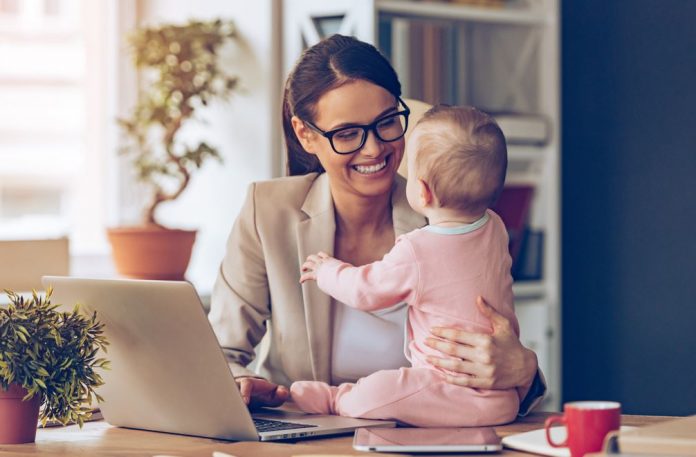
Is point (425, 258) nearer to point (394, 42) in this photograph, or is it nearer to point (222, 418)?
point (222, 418)

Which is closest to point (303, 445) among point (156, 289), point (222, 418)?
point (222, 418)

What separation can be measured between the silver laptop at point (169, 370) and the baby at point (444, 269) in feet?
0.20

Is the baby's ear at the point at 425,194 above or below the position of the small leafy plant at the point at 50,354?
above

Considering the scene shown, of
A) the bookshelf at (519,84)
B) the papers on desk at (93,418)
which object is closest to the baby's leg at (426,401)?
the papers on desk at (93,418)

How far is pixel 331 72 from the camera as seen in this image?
2.05 meters

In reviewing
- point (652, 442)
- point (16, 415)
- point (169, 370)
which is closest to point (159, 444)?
point (169, 370)

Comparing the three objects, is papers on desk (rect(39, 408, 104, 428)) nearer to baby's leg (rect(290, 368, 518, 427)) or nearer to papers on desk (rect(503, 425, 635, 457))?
baby's leg (rect(290, 368, 518, 427))

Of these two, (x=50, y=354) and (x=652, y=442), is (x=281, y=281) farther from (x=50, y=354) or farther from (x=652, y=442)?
(x=652, y=442)

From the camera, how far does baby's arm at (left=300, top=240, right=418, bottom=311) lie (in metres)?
1.68

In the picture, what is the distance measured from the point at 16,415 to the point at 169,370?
23 cm

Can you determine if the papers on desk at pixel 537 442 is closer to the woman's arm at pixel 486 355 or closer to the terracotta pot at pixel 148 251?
the woman's arm at pixel 486 355

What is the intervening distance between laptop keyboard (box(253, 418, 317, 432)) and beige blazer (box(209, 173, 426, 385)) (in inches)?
17.3

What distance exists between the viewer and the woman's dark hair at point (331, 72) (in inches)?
80.4

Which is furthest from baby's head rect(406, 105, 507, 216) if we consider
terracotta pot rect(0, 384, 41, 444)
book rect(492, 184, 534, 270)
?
book rect(492, 184, 534, 270)
